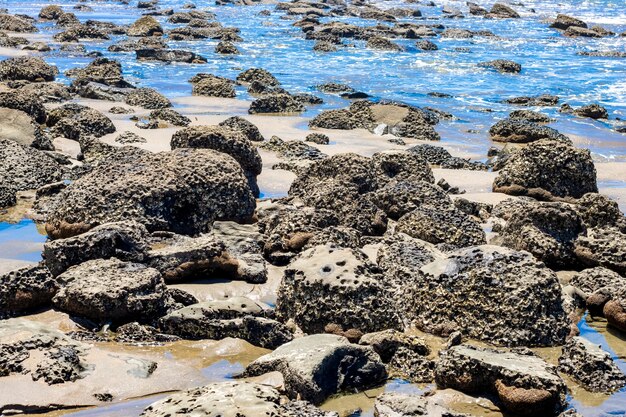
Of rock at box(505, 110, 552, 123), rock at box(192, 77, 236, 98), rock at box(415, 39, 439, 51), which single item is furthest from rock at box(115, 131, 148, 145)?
rock at box(415, 39, 439, 51)

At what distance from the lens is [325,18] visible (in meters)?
46.8

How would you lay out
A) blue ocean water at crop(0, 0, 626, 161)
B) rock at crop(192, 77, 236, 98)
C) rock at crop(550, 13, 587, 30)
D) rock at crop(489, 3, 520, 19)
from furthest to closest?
rock at crop(489, 3, 520, 19), rock at crop(550, 13, 587, 30), rock at crop(192, 77, 236, 98), blue ocean water at crop(0, 0, 626, 161)

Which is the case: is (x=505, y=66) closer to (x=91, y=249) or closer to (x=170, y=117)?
(x=170, y=117)

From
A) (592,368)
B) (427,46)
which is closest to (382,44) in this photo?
(427,46)

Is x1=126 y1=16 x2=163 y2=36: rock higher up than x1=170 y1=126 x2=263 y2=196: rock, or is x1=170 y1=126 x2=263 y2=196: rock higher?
x1=170 y1=126 x2=263 y2=196: rock

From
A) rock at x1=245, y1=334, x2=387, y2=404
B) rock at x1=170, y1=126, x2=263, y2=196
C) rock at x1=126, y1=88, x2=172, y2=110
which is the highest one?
rock at x1=170, y1=126, x2=263, y2=196

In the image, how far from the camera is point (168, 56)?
91.6ft

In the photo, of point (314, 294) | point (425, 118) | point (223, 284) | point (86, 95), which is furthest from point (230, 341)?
point (86, 95)

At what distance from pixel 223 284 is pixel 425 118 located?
36.6 ft

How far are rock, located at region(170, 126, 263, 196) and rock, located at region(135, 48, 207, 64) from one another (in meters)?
17.1

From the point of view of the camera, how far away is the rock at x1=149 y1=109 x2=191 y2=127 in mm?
16188

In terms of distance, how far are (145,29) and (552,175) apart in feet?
88.9

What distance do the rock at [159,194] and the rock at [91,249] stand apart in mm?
953

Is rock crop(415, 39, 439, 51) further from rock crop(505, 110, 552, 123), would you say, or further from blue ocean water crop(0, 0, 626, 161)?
rock crop(505, 110, 552, 123)
